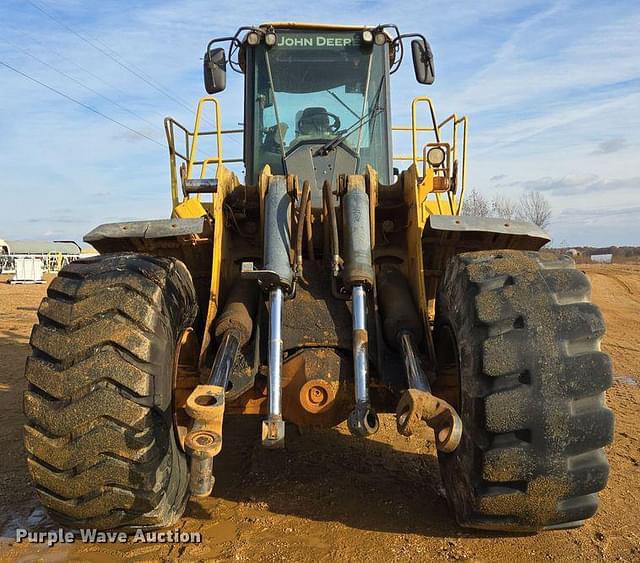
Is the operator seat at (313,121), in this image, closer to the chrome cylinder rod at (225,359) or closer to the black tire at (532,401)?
the chrome cylinder rod at (225,359)

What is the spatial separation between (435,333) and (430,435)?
104 cm

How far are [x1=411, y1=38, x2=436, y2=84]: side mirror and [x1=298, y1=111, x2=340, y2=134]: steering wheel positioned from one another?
2.83 ft

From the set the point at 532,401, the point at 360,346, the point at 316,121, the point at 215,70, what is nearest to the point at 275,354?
the point at 360,346

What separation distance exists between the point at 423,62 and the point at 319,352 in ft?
10.4

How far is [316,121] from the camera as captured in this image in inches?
214

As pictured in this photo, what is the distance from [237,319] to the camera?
3.60 metres

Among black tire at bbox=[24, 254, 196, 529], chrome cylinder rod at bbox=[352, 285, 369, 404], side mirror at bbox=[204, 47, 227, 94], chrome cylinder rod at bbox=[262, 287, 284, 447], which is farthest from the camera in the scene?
side mirror at bbox=[204, 47, 227, 94]

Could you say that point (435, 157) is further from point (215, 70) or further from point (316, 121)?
point (215, 70)

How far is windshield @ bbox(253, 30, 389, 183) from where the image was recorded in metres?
5.32

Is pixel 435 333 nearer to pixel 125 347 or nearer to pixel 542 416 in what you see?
pixel 542 416

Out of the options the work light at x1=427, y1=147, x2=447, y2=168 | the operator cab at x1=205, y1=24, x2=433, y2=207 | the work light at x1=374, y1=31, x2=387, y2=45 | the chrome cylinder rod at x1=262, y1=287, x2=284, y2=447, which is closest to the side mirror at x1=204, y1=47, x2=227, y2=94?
the operator cab at x1=205, y1=24, x2=433, y2=207

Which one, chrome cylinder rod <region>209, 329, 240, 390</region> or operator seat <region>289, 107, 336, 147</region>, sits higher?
operator seat <region>289, 107, 336, 147</region>

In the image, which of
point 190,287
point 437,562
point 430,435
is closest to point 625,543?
point 437,562

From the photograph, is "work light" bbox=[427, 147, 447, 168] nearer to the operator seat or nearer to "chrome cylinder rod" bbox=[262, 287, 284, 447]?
the operator seat
